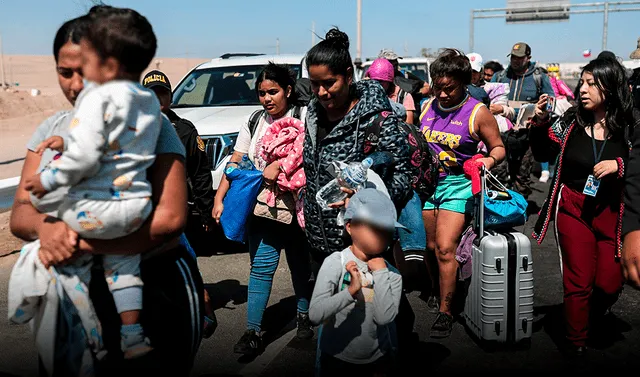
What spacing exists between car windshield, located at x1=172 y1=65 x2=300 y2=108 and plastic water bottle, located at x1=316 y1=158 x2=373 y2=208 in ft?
17.0

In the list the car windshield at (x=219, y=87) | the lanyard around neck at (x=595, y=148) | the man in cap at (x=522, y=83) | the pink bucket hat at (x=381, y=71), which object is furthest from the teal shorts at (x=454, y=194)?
the man in cap at (x=522, y=83)

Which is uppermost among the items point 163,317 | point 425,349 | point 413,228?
point 163,317

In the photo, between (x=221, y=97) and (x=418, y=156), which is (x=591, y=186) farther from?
(x=221, y=97)

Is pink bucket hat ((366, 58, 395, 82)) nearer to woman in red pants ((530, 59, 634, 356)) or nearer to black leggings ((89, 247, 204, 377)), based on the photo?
woman in red pants ((530, 59, 634, 356))

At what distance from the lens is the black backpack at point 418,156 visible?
3562mm

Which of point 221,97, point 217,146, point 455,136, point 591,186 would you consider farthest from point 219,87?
point 591,186

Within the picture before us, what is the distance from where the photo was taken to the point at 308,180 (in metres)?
3.82

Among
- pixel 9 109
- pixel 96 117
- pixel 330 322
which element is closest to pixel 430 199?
pixel 330 322

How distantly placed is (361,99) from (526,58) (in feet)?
23.7

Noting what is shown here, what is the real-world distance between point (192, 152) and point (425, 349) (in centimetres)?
221

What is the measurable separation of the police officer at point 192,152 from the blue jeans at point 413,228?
1.71 meters

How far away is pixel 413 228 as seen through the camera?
13.3ft

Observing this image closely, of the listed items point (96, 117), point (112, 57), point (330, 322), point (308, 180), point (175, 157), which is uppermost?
point (112, 57)

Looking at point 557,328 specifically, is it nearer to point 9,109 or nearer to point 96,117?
point 96,117
